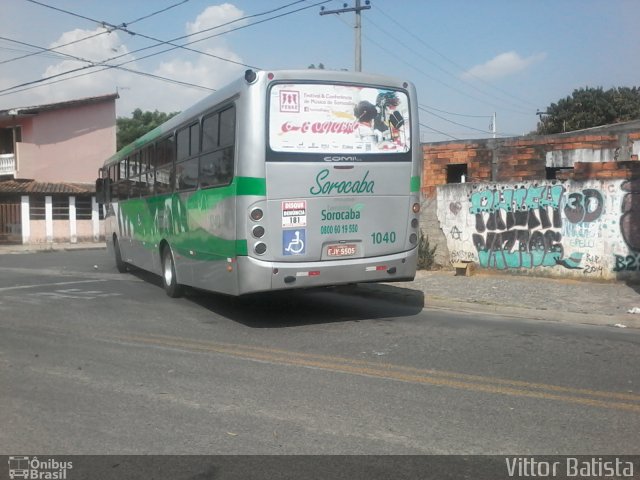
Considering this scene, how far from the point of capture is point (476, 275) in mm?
13422

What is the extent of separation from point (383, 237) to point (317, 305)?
2.35m

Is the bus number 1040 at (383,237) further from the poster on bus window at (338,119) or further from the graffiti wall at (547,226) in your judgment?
the graffiti wall at (547,226)

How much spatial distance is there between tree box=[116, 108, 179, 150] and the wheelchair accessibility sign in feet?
143

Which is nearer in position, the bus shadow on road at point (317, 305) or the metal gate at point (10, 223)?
the bus shadow on road at point (317, 305)

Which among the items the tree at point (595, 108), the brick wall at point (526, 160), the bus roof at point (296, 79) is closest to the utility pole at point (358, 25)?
the brick wall at point (526, 160)

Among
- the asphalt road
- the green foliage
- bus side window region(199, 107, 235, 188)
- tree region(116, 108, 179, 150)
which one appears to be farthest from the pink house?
bus side window region(199, 107, 235, 188)

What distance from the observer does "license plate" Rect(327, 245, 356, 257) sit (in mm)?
8398

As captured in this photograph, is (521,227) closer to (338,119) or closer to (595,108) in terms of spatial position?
(338,119)

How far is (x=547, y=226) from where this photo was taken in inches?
503

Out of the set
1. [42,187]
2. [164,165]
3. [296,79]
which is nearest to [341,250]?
[296,79]

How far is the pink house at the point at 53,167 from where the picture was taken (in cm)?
3084

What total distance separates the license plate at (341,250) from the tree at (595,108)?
40.2m
